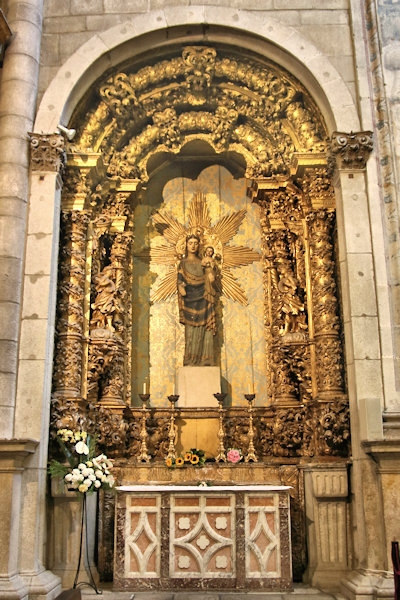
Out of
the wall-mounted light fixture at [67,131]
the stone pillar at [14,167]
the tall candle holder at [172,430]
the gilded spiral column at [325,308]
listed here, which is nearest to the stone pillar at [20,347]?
the stone pillar at [14,167]

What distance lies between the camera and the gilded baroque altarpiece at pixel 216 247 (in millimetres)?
8305

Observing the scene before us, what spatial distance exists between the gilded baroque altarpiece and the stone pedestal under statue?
0.25m

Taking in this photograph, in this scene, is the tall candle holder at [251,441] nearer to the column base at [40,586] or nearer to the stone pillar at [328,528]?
the stone pillar at [328,528]

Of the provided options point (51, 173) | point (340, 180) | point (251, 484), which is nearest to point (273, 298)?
point (340, 180)

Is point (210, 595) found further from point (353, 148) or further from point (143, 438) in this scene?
point (353, 148)

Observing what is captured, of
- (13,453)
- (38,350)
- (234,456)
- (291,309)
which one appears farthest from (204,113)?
(13,453)

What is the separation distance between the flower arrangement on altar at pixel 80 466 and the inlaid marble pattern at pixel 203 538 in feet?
1.05

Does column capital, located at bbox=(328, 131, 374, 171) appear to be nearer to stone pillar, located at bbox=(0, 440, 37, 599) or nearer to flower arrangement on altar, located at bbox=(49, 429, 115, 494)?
flower arrangement on altar, located at bbox=(49, 429, 115, 494)

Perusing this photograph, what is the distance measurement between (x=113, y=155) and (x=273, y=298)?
125 inches

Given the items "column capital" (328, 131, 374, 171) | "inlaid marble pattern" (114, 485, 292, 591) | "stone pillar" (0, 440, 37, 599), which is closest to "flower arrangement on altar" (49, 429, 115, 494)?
"inlaid marble pattern" (114, 485, 292, 591)

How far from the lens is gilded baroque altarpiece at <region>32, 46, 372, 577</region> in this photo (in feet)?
27.2

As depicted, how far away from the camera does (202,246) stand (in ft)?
34.5

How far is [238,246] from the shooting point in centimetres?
1051

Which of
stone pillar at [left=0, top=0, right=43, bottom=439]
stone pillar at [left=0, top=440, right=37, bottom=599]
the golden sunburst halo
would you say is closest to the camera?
stone pillar at [left=0, top=440, right=37, bottom=599]
